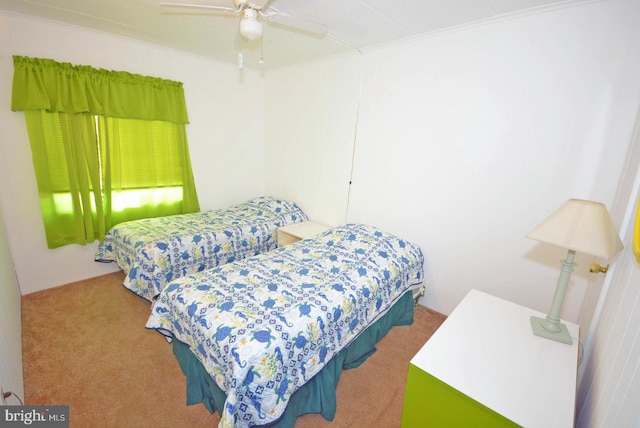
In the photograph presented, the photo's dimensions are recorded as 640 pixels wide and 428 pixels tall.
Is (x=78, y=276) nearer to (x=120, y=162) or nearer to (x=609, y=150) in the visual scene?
(x=120, y=162)

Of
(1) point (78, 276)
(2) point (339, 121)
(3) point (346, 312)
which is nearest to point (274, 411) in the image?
(3) point (346, 312)

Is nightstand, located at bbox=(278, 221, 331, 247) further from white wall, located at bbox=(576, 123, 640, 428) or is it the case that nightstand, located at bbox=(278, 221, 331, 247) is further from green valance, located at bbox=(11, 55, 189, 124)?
white wall, located at bbox=(576, 123, 640, 428)

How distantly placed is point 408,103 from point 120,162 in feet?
9.26

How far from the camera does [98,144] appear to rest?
2.59 m

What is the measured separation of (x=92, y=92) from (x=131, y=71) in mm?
451

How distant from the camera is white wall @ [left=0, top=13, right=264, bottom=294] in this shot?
223cm

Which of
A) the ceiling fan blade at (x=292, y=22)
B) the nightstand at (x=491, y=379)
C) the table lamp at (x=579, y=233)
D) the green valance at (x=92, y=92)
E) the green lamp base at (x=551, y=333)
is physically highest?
the ceiling fan blade at (x=292, y=22)

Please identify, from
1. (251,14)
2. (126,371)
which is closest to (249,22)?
(251,14)

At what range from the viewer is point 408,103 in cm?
236

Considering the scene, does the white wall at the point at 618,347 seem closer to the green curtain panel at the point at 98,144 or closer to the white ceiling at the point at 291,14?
the white ceiling at the point at 291,14

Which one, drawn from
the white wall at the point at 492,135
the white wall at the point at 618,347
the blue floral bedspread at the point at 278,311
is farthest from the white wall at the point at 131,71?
the white wall at the point at 618,347
